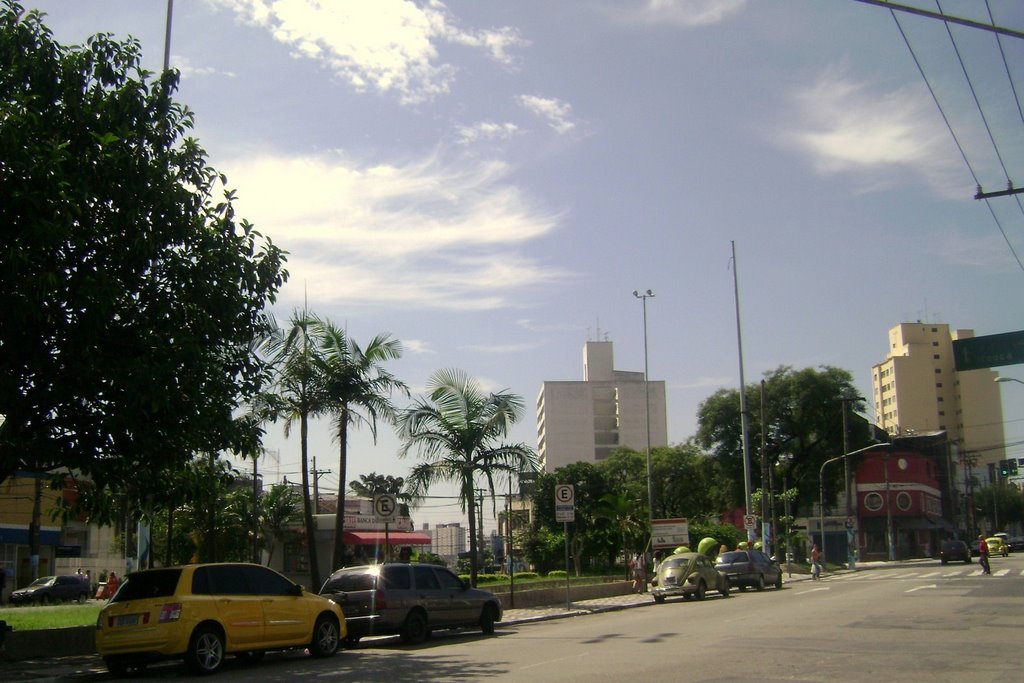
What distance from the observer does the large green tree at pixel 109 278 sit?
13695 mm

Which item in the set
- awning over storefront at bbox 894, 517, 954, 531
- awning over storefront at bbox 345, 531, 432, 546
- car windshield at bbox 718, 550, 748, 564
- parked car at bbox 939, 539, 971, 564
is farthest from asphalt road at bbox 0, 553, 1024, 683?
awning over storefront at bbox 894, 517, 954, 531

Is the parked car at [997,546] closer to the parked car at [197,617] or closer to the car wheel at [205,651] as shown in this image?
the parked car at [197,617]

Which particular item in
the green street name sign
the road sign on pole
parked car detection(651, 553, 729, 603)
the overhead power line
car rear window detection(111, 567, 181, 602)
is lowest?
parked car detection(651, 553, 729, 603)

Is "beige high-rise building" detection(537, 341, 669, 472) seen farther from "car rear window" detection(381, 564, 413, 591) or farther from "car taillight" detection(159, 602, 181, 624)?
"car taillight" detection(159, 602, 181, 624)

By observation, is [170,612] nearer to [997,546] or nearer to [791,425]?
[791,425]

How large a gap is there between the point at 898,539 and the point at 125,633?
79.4 m

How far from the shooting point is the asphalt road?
1253cm

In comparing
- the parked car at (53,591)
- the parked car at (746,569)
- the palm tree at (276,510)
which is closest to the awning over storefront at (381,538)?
the palm tree at (276,510)

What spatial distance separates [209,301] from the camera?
51.4 feet

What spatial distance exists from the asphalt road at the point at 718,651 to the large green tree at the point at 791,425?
45.5m

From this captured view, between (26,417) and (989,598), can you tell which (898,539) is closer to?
(989,598)

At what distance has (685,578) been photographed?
30906mm

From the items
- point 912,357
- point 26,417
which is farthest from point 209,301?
point 912,357

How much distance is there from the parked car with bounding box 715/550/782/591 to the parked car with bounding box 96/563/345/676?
23114 millimetres
